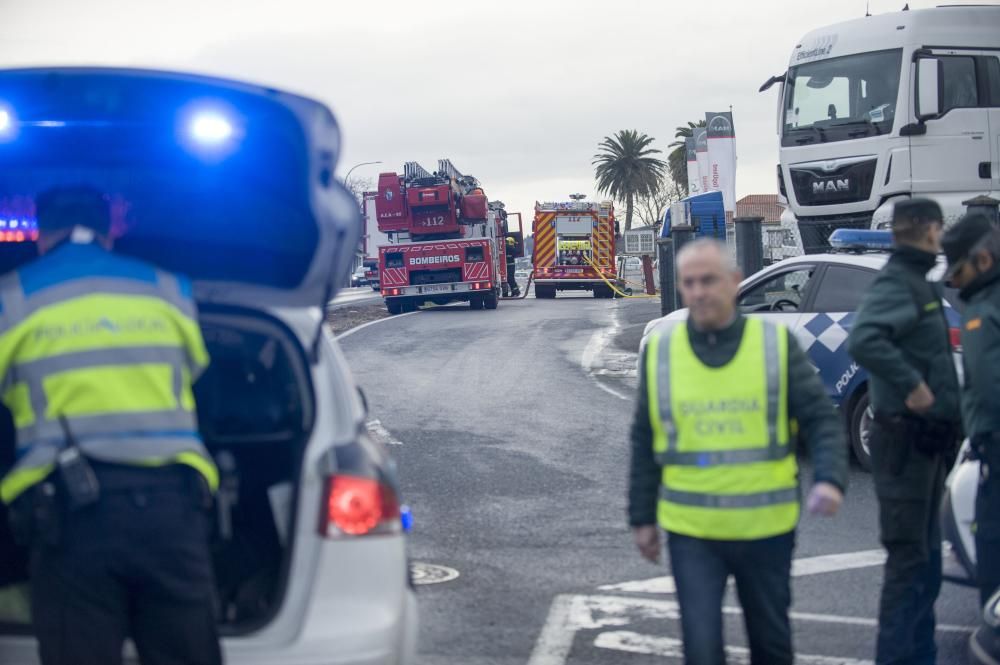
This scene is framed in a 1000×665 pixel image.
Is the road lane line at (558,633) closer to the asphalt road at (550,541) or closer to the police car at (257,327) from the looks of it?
the asphalt road at (550,541)

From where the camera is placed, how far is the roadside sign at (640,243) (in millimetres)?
44616

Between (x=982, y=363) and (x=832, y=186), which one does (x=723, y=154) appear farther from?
(x=982, y=363)

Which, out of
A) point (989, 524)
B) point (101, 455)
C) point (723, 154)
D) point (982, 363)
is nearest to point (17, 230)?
point (101, 455)

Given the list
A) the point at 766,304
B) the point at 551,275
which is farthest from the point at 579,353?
the point at 551,275

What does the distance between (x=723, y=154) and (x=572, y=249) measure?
625 inches

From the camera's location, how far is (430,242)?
107 feet

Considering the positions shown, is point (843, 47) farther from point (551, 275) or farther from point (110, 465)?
point (551, 275)

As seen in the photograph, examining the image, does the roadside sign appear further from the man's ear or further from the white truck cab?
the man's ear

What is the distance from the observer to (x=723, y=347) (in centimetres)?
Result: 406

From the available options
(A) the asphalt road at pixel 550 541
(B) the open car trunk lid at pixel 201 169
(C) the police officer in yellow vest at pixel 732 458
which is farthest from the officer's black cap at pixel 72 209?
(A) the asphalt road at pixel 550 541

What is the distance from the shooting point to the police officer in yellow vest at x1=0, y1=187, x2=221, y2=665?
332cm

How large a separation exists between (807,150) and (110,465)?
624 inches

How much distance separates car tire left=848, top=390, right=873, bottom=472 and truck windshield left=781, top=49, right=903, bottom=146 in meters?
8.48

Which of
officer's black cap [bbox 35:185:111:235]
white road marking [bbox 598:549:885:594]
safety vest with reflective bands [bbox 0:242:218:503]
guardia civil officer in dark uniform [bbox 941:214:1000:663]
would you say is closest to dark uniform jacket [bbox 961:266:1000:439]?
guardia civil officer in dark uniform [bbox 941:214:1000:663]
